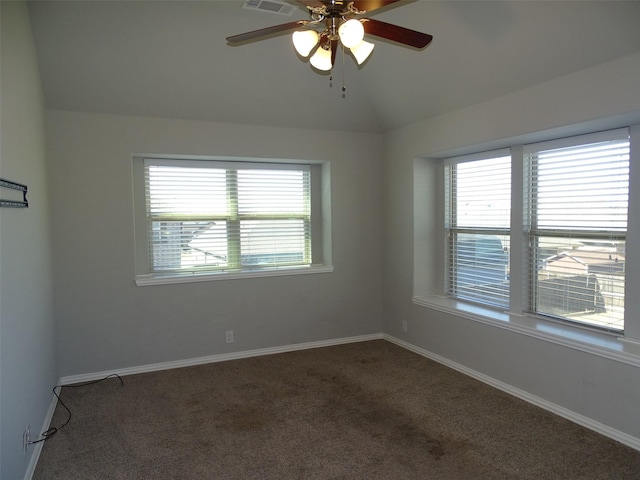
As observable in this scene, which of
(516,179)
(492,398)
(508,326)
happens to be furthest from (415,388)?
(516,179)

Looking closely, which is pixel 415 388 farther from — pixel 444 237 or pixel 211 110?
pixel 211 110

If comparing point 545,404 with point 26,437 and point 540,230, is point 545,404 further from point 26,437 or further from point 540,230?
point 26,437

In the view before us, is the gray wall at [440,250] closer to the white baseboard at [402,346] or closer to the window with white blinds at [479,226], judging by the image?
the white baseboard at [402,346]

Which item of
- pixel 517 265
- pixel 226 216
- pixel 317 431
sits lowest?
pixel 317 431

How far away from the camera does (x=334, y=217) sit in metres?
4.79

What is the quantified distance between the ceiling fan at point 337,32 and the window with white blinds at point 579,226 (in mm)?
1764

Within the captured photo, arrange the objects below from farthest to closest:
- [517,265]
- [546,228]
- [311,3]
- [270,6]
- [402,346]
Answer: [402,346], [517,265], [546,228], [270,6], [311,3]

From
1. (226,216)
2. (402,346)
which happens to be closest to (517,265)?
(402,346)

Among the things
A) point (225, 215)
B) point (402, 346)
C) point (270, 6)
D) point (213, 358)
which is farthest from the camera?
point (402, 346)

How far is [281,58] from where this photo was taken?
3.75 meters

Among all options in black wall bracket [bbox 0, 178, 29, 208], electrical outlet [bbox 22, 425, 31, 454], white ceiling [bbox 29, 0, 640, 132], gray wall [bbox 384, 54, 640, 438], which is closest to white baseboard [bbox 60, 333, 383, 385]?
gray wall [bbox 384, 54, 640, 438]

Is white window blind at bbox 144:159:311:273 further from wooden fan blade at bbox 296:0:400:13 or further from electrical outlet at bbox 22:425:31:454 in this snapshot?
wooden fan blade at bbox 296:0:400:13

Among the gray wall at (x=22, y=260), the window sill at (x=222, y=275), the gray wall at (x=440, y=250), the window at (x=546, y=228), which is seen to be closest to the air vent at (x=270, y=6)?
the gray wall at (x=22, y=260)

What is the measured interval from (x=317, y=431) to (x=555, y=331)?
6.12 feet
